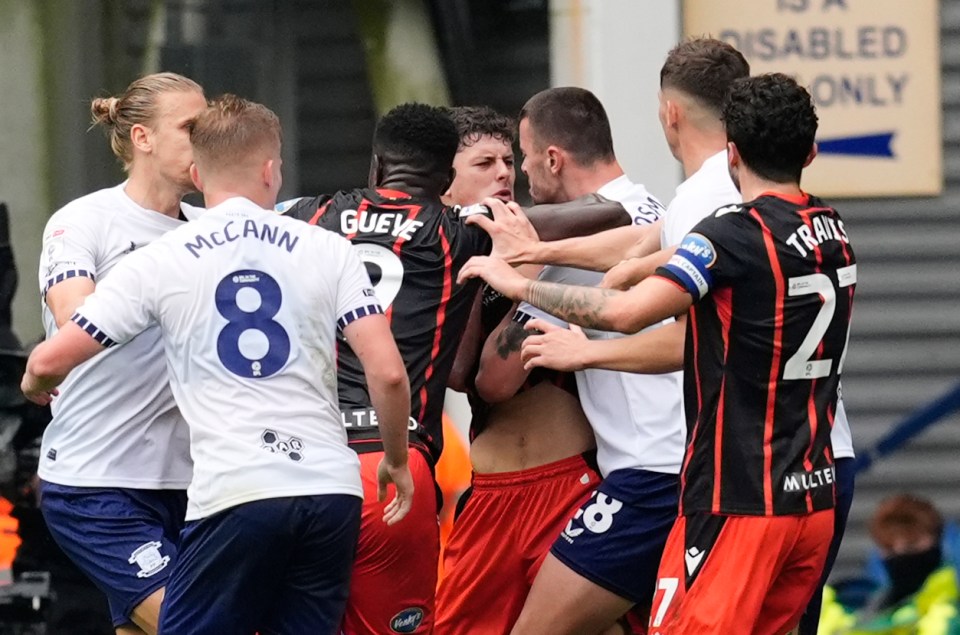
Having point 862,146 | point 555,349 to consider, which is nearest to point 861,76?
point 862,146

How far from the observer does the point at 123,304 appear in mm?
4570

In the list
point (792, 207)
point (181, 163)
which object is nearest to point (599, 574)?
point (792, 207)

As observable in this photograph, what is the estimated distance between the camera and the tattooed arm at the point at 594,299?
15.0 feet

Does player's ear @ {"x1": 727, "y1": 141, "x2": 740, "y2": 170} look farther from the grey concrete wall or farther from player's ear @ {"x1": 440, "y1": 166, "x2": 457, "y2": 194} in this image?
the grey concrete wall

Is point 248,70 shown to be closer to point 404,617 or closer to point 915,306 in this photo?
point 915,306

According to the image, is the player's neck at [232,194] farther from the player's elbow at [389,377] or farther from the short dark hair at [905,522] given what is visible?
the short dark hair at [905,522]

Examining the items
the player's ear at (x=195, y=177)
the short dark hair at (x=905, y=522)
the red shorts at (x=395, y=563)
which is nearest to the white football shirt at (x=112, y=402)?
the player's ear at (x=195, y=177)

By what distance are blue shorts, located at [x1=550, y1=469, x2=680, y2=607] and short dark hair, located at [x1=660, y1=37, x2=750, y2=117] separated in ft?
3.96

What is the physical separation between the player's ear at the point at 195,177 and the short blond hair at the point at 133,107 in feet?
0.82

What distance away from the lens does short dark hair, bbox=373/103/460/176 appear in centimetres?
540

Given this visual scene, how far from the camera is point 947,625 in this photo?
21.5ft

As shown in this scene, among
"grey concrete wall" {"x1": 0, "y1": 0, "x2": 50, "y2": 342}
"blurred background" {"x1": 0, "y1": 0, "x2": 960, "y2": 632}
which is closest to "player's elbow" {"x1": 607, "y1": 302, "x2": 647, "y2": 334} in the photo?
"blurred background" {"x1": 0, "y1": 0, "x2": 960, "y2": 632}

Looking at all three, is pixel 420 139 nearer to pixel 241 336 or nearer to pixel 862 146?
pixel 241 336

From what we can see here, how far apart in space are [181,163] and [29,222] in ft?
10.5
